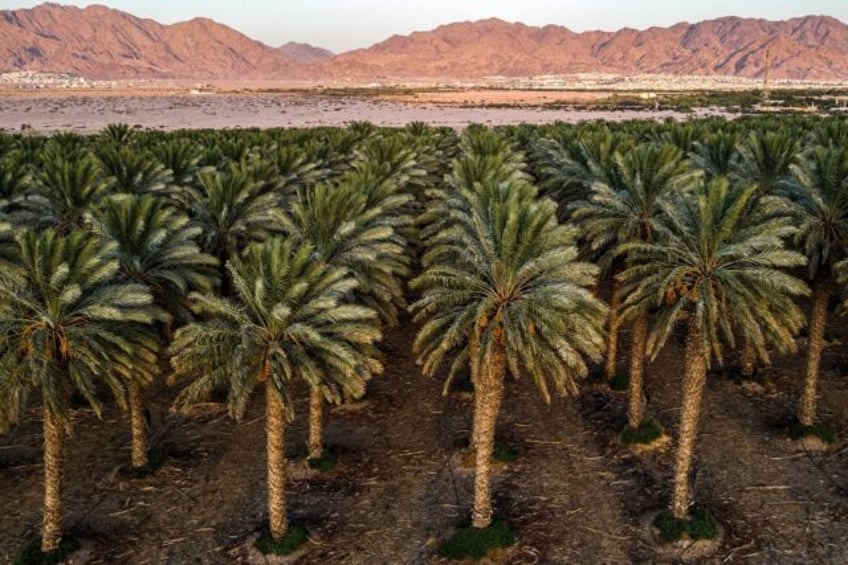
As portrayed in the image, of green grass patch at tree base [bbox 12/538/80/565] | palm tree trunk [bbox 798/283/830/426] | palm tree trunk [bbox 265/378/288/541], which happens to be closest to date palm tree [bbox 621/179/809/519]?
palm tree trunk [bbox 798/283/830/426]

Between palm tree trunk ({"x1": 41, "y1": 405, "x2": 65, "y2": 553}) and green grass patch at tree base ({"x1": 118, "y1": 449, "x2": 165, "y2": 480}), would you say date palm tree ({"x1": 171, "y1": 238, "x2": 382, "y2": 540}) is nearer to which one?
palm tree trunk ({"x1": 41, "y1": 405, "x2": 65, "y2": 553})

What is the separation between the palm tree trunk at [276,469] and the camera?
23.9 metres

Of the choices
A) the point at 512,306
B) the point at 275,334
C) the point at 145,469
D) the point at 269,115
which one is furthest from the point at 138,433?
the point at 269,115

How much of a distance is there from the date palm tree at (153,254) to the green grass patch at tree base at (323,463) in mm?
7027

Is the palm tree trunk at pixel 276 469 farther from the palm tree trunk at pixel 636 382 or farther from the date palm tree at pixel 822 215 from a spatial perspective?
the date palm tree at pixel 822 215

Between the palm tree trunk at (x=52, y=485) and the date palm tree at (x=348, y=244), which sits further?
the date palm tree at (x=348, y=244)

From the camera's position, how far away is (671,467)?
28.7 metres

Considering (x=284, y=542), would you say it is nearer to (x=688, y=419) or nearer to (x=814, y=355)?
(x=688, y=419)

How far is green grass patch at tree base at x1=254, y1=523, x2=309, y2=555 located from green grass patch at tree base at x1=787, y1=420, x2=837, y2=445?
19653mm

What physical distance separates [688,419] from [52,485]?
67.8ft

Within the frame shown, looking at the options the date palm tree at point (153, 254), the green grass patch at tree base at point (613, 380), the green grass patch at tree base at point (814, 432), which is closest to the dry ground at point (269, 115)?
the green grass patch at tree base at point (613, 380)

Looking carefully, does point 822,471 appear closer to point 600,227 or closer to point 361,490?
point 600,227

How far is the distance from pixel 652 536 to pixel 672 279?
856 cm

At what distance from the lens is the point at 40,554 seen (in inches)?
935
